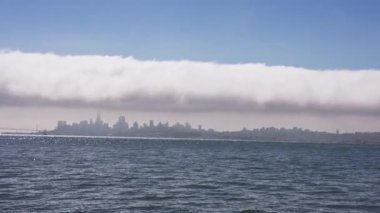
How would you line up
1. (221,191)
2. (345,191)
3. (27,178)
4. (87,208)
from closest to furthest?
(87,208), (221,191), (345,191), (27,178)

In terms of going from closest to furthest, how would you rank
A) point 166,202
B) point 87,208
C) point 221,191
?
1. point 87,208
2. point 166,202
3. point 221,191

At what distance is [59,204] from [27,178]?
20095 mm

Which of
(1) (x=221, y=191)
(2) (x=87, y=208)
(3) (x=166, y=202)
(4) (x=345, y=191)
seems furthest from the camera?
(4) (x=345, y=191)

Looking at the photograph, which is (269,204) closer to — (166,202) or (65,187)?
(166,202)

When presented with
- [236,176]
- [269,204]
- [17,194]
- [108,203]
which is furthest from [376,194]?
[17,194]

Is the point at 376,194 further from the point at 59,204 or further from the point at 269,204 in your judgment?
the point at 59,204

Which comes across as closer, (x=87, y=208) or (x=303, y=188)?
(x=87, y=208)

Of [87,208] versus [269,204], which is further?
[269,204]

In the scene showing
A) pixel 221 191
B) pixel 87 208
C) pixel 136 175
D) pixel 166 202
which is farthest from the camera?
pixel 136 175

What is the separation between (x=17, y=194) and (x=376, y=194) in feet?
113

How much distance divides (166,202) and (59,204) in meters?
8.47

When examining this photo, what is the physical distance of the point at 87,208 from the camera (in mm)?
37219

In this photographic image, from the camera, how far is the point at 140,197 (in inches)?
1694

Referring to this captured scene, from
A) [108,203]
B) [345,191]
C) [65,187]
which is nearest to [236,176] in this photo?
[345,191]
